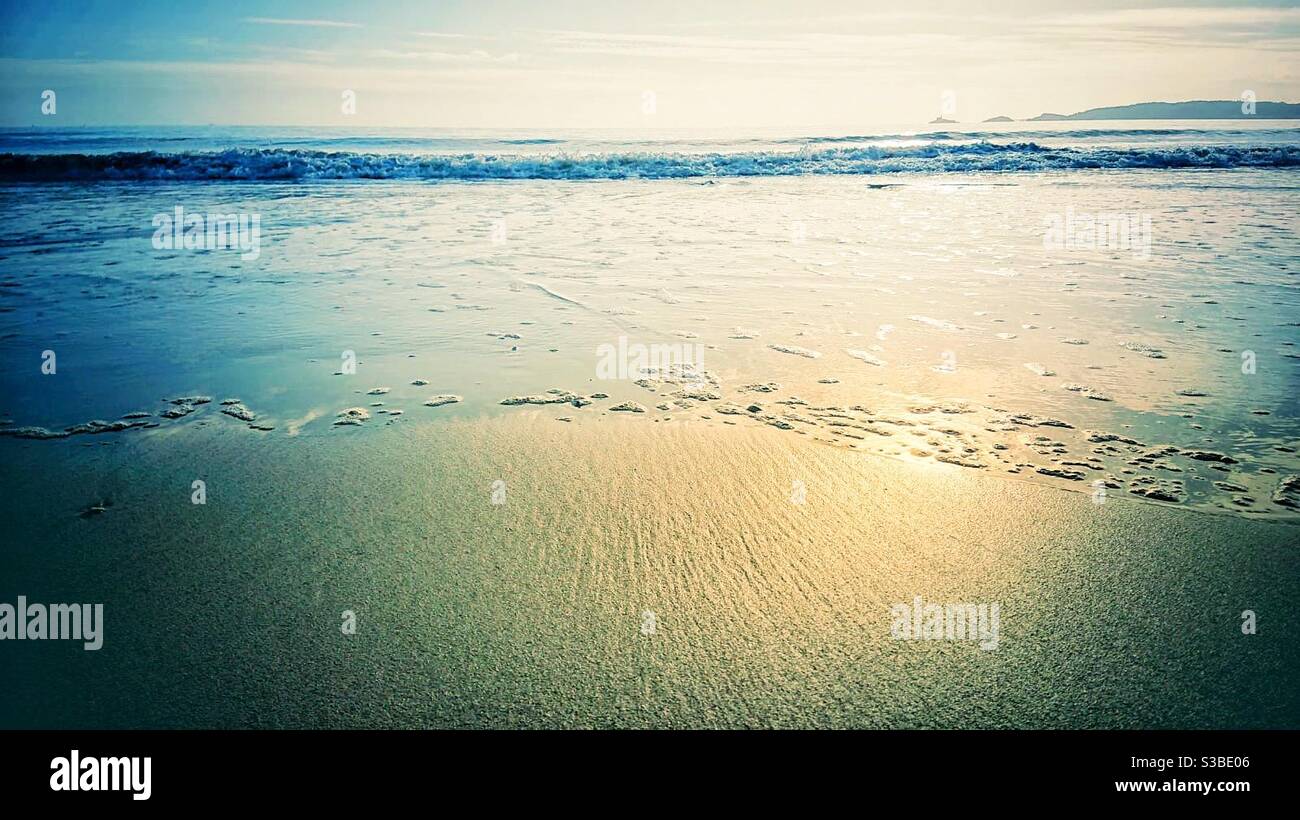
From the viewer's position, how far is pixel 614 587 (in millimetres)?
2975

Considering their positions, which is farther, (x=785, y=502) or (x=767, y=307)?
(x=767, y=307)

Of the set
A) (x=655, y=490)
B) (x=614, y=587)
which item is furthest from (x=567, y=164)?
(x=614, y=587)

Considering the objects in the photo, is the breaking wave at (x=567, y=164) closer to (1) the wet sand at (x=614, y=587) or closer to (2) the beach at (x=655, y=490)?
(2) the beach at (x=655, y=490)

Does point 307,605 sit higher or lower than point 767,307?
lower

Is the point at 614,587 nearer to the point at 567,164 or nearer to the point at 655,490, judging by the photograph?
the point at 655,490

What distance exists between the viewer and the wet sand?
2369mm

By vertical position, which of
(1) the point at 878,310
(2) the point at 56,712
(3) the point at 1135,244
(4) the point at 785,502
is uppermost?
(3) the point at 1135,244

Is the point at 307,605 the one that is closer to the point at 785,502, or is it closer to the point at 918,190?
the point at 785,502

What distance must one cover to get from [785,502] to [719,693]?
1437mm

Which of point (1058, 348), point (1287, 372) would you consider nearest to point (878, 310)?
point (1058, 348)

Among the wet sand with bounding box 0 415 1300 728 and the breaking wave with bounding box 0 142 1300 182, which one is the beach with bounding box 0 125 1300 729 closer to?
the wet sand with bounding box 0 415 1300 728

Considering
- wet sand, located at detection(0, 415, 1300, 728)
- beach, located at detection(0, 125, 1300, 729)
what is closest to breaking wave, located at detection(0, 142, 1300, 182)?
beach, located at detection(0, 125, 1300, 729)

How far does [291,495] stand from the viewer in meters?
3.77

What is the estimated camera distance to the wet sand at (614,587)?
237cm
